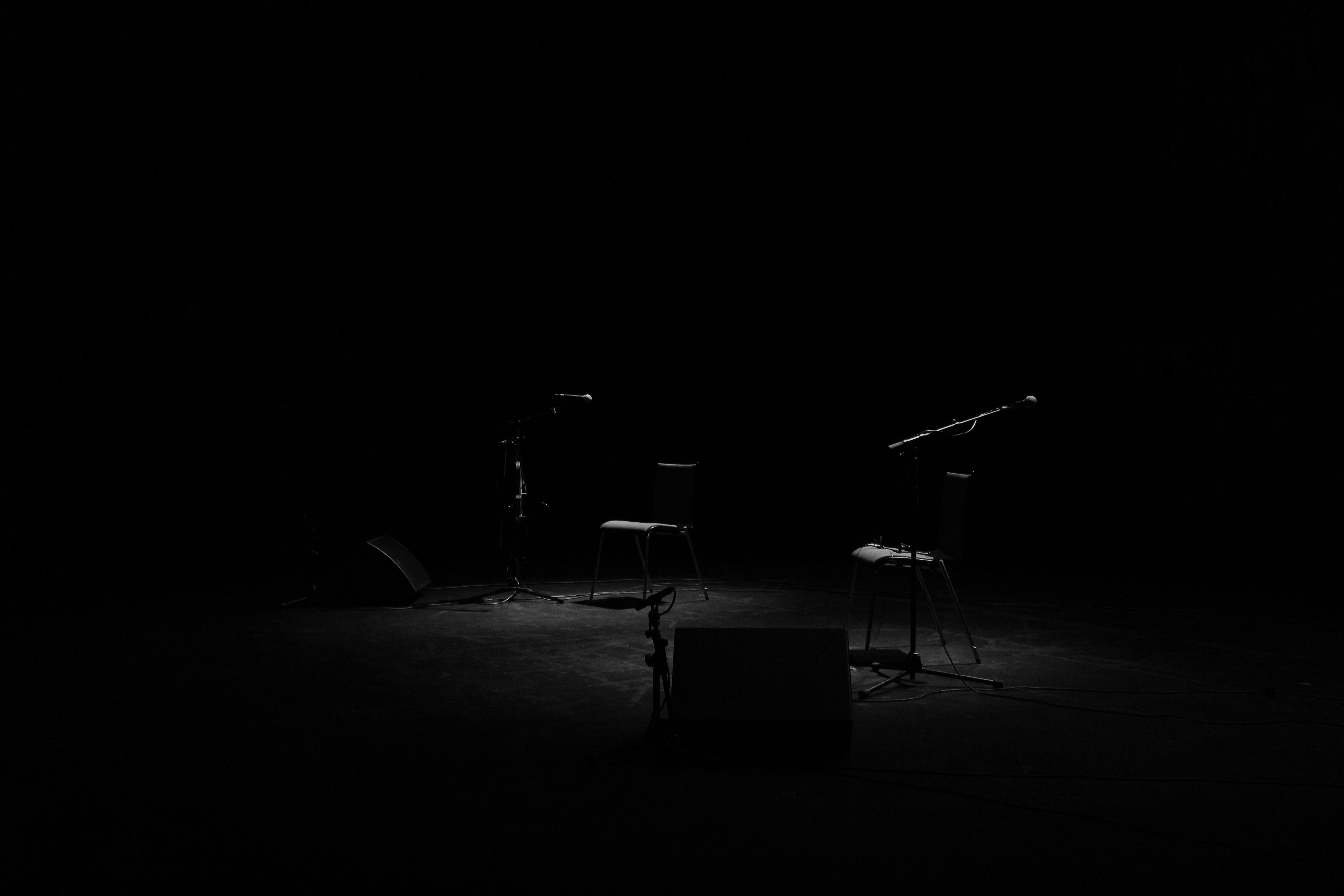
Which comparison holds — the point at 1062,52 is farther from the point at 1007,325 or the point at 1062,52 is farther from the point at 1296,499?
the point at 1296,499

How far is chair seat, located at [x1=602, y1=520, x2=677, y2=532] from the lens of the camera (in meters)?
6.05

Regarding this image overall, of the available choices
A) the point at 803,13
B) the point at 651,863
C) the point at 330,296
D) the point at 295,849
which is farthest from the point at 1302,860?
the point at 330,296

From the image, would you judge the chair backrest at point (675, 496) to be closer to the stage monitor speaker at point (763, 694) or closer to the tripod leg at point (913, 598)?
the tripod leg at point (913, 598)

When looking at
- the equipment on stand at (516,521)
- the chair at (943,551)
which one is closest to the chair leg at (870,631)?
the chair at (943,551)

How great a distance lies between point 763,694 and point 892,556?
1.54m

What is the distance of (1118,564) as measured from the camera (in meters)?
8.16

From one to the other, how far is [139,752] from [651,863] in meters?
1.89

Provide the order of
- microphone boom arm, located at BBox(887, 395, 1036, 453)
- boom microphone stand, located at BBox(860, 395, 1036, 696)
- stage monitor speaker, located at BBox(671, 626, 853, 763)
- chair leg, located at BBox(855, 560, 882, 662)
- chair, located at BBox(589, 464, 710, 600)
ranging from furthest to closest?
chair, located at BBox(589, 464, 710, 600) < chair leg, located at BBox(855, 560, 882, 662) < boom microphone stand, located at BBox(860, 395, 1036, 696) < microphone boom arm, located at BBox(887, 395, 1036, 453) < stage monitor speaker, located at BBox(671, 626, 853, 763)

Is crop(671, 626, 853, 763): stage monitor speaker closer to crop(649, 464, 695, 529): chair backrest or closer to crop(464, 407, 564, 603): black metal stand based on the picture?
crop(649, 464, 695, 529): chair backrest

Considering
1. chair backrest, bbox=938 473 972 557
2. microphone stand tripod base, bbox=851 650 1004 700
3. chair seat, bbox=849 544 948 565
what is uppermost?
chair backrest, bbox=938 473 972 557

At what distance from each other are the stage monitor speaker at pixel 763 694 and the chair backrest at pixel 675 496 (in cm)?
307

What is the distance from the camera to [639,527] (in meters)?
6.07

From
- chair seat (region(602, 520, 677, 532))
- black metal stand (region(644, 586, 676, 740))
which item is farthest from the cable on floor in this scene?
chair seat (region(602, 520, 677, 532))

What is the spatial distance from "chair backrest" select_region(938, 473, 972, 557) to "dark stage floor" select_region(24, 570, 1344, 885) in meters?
0.54
